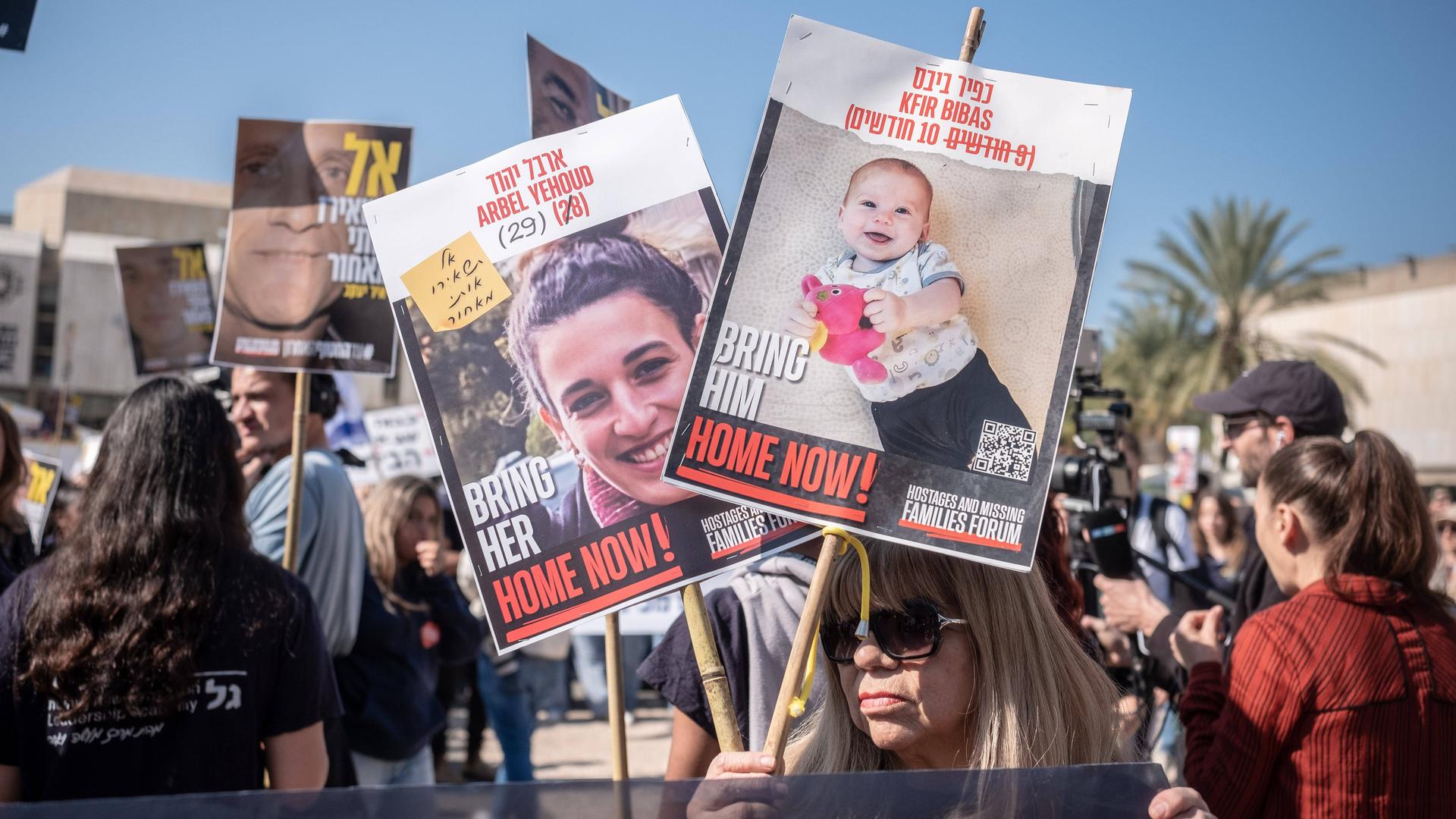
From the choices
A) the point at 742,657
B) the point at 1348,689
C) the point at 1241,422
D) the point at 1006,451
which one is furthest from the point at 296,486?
the point at 1241,422

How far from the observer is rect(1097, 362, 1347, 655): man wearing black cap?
371 centimetres

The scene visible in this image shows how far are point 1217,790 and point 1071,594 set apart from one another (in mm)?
564

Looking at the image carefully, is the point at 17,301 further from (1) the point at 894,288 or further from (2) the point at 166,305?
(1) the point at 894,288

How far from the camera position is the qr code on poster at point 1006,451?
174cm

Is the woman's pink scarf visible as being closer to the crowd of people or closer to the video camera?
the crowd of people

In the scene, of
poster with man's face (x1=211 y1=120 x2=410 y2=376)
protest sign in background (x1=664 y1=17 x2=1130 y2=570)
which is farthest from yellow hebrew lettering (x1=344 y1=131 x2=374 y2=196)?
protest sign in background (x1=664 y1=17 x2=1130 y2=570)

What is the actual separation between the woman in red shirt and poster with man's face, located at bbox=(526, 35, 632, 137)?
5.89 ft

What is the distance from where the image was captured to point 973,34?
1.82 m

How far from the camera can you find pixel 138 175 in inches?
2080

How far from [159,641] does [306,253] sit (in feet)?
5.52

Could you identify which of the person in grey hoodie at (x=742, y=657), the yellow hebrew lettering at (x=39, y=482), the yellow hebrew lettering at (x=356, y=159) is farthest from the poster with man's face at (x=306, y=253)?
the yellow hebrew lettering at (x=39, y=482)

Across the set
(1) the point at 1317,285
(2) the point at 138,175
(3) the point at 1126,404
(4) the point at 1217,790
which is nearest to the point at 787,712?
(4) the point at 1217,790

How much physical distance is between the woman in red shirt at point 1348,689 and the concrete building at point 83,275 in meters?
40.8

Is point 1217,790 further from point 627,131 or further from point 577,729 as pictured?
point 577,729
